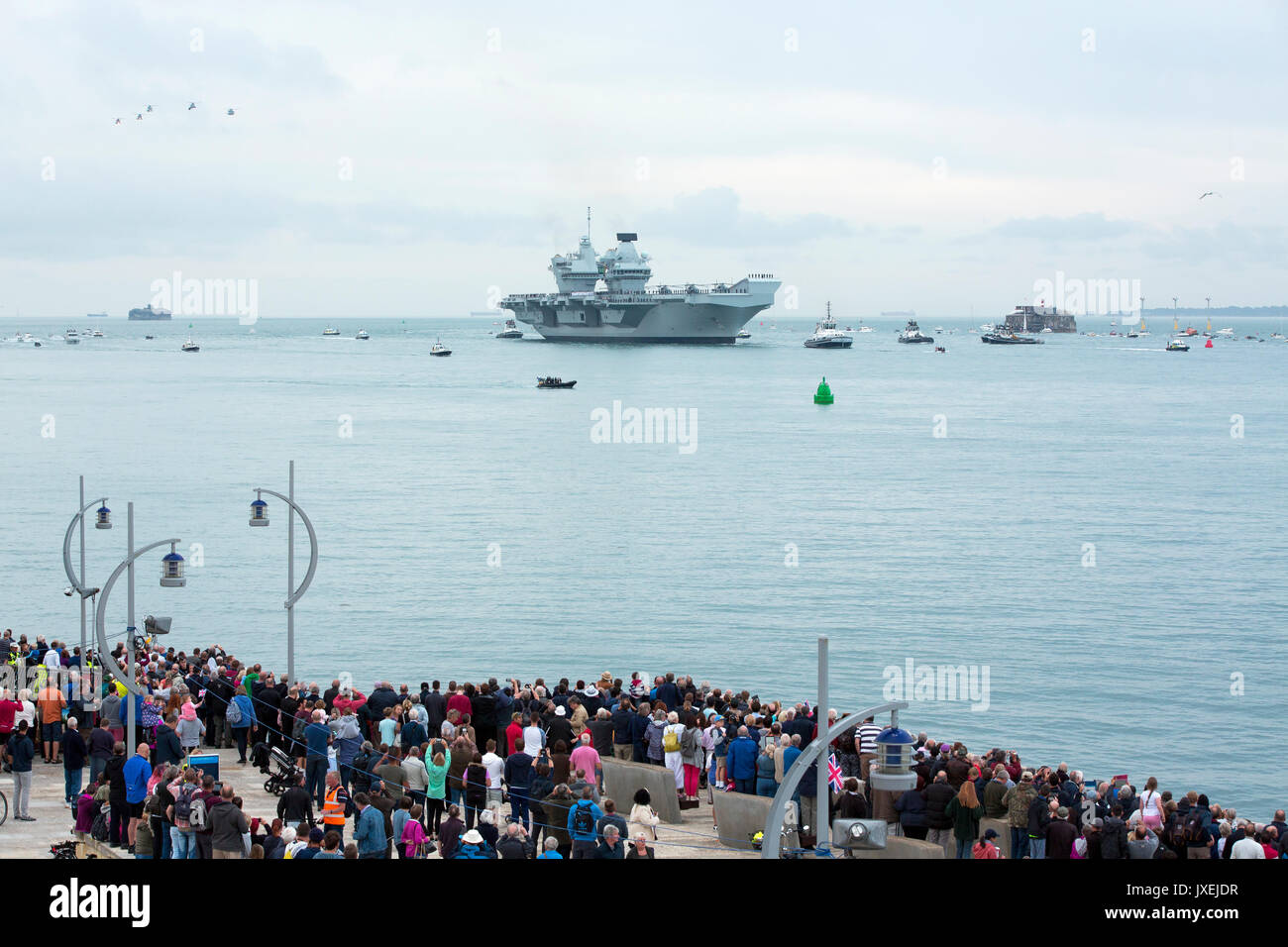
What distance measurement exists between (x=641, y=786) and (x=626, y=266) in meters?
156

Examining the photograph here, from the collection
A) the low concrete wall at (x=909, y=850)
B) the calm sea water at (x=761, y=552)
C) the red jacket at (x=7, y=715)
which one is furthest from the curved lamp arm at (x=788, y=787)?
the calm sea water at (x=761, y=552)

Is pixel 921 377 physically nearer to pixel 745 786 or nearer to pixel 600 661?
pixel 600 661

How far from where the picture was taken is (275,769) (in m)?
16.1

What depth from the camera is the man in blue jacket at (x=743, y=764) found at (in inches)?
560

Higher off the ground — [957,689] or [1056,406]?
[1056,406]

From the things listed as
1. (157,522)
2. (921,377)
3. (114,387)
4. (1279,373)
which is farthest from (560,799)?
(1279,373)

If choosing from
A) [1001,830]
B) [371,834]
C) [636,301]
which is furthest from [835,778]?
[636,301]

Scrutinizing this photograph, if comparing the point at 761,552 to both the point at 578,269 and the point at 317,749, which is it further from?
the point at 578,269

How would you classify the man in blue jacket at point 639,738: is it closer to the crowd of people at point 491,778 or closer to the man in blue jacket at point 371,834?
the crowd of people at point 491,778

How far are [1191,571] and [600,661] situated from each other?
21913 millimetres

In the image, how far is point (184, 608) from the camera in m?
42.2
